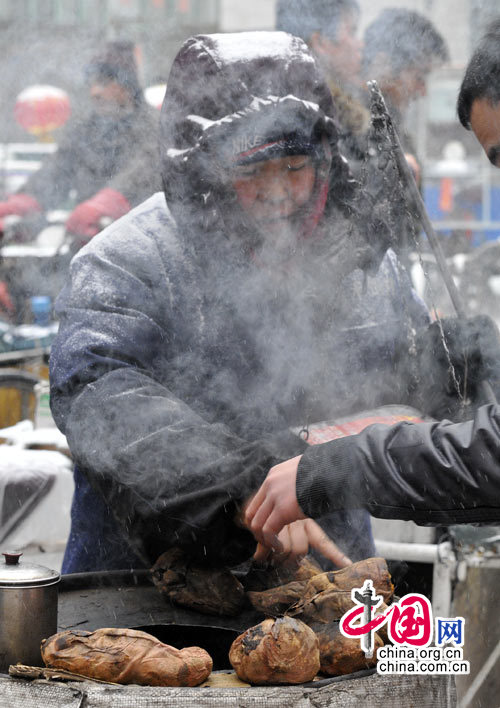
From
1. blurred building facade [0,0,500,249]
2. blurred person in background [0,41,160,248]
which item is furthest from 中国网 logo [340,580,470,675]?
blurred person in background [0,41,160,248]

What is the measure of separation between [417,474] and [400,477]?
0.03 metres

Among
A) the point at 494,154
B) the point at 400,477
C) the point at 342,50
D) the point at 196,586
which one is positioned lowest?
the point at 196,586

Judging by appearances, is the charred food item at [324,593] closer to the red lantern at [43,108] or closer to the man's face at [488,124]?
the man's face at [488,124]

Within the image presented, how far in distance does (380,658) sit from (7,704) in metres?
0.72

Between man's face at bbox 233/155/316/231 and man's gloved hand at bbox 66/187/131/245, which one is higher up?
man's face at bbox 233/155/316/231

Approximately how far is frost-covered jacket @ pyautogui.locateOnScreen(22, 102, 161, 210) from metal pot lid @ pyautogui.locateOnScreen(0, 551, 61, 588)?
6.53 feet

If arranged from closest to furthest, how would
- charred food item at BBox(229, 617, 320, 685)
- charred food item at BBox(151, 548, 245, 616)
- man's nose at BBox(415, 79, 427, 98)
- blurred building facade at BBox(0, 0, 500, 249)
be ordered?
charred food item at BBox(229, 617, 320, 685), charred food item at BBox(151, 548, 245, 616), man's nose at BBox(415, 79, 427, 98), blurred building facade at BBox(0, 0, 500, 249)

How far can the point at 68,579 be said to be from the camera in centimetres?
219

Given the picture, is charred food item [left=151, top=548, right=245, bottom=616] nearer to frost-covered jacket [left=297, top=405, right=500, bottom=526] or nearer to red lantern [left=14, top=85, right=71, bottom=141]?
frost-covered jacket [left=297, top=405, right=500, bottom=526]

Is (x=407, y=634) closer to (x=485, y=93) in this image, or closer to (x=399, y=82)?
(x=485, y=93)

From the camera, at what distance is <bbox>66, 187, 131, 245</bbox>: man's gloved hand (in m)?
4.48

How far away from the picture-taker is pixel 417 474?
1.58 metres

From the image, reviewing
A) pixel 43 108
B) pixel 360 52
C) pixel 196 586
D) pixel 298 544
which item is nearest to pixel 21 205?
pixel 43 108

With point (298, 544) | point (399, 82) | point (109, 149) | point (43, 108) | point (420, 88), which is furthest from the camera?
point (43, 108)
